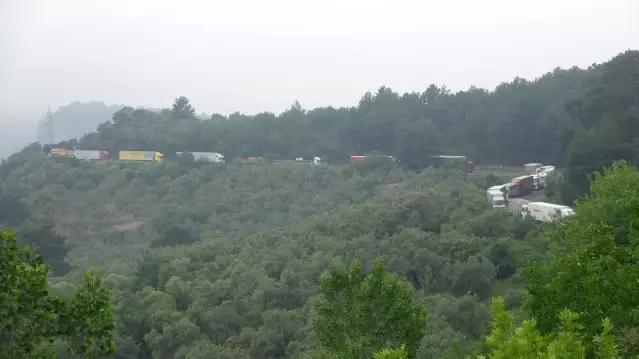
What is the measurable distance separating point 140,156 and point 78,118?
61.7m

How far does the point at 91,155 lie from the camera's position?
4162 cm

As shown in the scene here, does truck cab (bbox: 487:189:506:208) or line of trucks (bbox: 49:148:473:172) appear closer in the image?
truck cab (bbox: 487:189:506:208)

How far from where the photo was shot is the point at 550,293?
26.2 feet

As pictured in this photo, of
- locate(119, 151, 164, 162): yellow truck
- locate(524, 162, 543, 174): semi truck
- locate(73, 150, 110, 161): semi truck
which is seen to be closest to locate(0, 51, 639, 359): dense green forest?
locate(119, 151, 164, 162): yellow truck

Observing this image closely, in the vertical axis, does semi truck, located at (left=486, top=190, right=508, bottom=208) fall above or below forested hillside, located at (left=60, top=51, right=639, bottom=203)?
below

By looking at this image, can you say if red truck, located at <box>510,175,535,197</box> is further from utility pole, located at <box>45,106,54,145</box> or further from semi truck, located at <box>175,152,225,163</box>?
Result: utility pole, located at <box>45,106,54,145</box>

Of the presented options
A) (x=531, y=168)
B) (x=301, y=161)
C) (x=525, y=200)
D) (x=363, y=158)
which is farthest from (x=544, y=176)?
(x=301, y=161)

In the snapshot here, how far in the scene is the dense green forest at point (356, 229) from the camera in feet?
26.9

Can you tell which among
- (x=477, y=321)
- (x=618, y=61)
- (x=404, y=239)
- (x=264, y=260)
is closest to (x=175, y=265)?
(x=264, y=260)

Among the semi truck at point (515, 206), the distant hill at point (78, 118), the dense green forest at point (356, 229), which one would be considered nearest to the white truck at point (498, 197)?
the semi truck at point (515, 206)

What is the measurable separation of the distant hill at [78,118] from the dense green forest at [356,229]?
42101 millimetres

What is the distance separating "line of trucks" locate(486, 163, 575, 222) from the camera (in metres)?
20.8

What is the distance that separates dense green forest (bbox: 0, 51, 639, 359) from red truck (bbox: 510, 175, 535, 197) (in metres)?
1.95

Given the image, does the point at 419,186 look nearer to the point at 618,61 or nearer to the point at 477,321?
the point at 618,61
